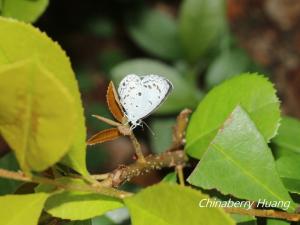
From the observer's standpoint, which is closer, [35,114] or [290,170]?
[35,114]

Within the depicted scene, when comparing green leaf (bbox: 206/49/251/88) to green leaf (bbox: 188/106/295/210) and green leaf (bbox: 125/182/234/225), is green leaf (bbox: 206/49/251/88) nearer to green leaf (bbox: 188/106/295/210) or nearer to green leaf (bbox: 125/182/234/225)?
green leaf (bbox: 188/106/295/210)

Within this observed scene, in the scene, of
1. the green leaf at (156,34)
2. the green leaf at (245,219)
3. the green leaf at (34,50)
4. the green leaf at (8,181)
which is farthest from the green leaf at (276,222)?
the green leaf at (156,34)

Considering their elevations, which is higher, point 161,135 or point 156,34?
point 156,34

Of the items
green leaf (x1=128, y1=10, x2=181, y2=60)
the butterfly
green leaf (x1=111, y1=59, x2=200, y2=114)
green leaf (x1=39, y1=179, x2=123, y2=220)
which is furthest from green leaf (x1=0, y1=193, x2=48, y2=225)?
green leaf (x1=128, y1=10, x2=181, y2=60)

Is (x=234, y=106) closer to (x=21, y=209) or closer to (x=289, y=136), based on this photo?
(x=289, y=136)

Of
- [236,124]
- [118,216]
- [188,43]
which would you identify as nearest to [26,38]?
[236,124]

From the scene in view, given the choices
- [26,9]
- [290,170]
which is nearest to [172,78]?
[26,9]
